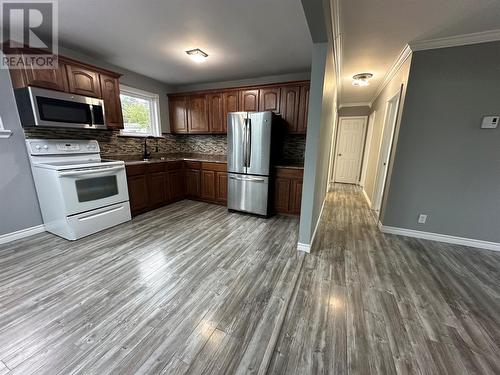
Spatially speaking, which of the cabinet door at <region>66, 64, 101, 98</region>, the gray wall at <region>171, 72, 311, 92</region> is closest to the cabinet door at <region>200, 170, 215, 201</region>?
the gray wall at <region>171, 72, 311, 92</region>

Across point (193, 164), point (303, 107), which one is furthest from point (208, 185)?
point (303, 107)

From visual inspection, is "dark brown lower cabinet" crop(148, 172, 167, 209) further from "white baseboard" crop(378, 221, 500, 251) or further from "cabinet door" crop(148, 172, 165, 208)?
"white baseboard" crop(378, 221, 500, 251)

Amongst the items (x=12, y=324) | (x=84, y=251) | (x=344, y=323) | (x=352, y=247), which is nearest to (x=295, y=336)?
(x=344, y=323)

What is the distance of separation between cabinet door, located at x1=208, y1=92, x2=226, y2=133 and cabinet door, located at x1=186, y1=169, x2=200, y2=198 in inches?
39.6

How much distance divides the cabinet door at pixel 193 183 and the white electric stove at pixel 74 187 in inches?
57.2

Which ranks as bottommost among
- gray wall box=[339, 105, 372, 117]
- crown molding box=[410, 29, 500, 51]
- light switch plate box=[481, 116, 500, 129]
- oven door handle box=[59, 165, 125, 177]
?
oven door handle box=[59, 165, 125, 177]

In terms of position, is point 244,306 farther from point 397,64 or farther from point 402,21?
point 397,64

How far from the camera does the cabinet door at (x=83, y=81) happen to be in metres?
2.68

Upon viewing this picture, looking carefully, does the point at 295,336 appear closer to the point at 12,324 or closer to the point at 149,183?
the point at 12,324

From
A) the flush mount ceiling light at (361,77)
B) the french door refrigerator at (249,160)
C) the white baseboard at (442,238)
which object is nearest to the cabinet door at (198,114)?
the french door refrigerator at (249,160)

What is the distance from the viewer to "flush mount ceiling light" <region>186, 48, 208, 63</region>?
2.80 meters

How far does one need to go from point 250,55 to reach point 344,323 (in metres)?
3.42

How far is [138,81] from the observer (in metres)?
3.89

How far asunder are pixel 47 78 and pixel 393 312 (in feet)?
14.5
